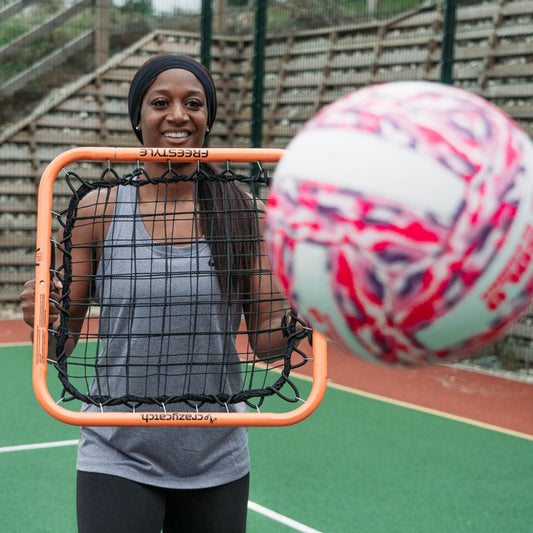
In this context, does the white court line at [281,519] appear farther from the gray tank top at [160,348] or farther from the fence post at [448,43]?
the fence post at [448,43]

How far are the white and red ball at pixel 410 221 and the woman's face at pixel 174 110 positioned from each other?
925 mm

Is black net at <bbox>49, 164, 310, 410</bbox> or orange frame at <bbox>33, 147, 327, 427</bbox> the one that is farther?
black net at <bbox>49, 164, 310, 410</bbox>

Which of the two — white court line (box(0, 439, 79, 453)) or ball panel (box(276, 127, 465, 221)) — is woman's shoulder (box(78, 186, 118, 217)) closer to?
ball panel (box(276, 127, 465, 221))

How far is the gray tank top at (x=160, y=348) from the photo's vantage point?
1.89m

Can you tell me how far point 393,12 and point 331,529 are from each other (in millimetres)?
5174

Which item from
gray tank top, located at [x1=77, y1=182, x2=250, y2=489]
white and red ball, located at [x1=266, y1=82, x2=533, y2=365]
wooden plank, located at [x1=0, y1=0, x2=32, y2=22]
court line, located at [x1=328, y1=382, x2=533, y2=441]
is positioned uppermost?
wooden plank, located at [x1=0, y1=0, x2=32, y2=22]

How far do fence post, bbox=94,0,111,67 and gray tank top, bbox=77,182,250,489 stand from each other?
7.71 metres

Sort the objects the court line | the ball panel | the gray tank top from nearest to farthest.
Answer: the ball panel → the gray tank top → the court line

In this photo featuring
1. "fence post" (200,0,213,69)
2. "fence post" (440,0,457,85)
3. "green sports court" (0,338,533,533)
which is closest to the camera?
"green sports court" (0,338,533,533)

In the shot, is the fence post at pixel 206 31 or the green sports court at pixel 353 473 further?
the fence post at pixel 206 31

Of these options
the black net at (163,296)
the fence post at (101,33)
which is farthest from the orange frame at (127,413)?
the fence post at (101,33)

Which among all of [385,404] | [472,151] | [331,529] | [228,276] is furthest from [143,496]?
[385,404]

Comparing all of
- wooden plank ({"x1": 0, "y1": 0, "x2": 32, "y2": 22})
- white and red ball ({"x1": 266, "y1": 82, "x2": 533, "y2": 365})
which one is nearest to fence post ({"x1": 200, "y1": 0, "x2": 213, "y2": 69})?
wooden plank ({"x1": 0, "y1": 0, "x2": 32, "y2": 22})

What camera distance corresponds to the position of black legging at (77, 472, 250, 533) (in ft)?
6.11
